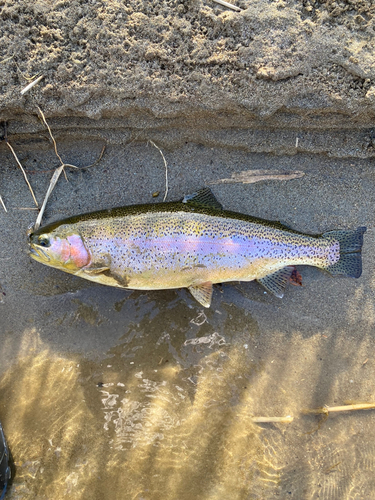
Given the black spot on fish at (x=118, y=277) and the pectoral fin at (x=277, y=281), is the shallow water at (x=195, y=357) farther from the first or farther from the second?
the black spot on fish at (x=118, y=277)

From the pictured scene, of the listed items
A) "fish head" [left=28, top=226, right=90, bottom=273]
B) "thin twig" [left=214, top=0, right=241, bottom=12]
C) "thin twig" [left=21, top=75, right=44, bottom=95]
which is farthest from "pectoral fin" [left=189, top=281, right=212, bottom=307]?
"thin twig" [left=214, top=0, right=241, bottom=12]

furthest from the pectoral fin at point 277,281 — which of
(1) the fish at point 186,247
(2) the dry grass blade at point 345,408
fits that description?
(2) the dry grass blade at point 345,408

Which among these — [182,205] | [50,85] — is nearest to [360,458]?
[182,205]

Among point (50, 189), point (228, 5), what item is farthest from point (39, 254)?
point (228, 5)

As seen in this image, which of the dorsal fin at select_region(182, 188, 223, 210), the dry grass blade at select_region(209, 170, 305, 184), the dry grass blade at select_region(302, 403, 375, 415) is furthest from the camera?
the dry grass blade at select_region(209, 170, 305, 184)

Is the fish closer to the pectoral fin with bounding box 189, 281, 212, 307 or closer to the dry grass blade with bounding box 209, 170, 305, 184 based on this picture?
the pectoral fin with bounding box 189, 281, 212, 307

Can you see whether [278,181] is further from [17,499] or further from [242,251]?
[17,499]
